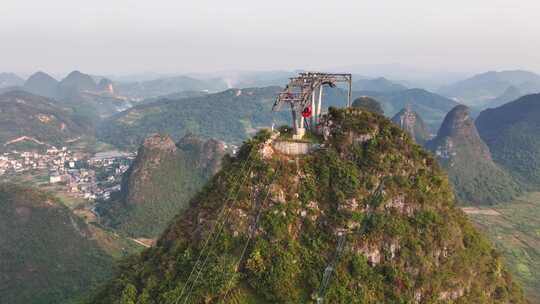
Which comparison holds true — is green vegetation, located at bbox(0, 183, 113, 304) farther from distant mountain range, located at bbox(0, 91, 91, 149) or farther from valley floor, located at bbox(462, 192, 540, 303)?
distant mountain range, located at bbox(0, 91, 91, 149)

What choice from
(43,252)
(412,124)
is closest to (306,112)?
(43,252)

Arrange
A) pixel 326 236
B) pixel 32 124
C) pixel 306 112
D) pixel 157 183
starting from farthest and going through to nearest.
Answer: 1. pixel 32 124
2. pixel 157 183
3. pixel 306 112
4. pixel 326 236

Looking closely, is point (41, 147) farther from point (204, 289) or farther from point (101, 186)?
point (204, 289)

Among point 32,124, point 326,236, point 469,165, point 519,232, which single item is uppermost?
point 326,236

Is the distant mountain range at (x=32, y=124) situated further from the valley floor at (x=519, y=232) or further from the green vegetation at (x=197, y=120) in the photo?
the valley floor at (x=519, y=232)

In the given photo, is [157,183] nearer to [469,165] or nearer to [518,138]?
[469,165]

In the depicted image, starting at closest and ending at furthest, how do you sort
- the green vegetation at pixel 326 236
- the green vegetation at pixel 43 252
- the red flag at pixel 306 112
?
the green vegetation at pixel 326 236, the red flag at pixel 306 112, the green vegetation at pixel 43 252

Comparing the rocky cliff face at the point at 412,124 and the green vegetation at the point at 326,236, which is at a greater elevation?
the green vegetation at the point at 326,236

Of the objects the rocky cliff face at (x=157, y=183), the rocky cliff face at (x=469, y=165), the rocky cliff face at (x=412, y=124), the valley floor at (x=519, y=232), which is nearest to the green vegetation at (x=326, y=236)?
the valley floor at (x=519, y=232)
